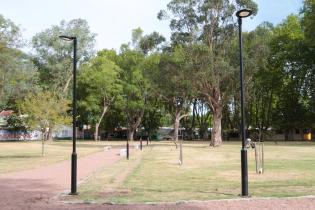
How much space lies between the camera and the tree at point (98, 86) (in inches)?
2830

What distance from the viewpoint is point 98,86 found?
72812mm

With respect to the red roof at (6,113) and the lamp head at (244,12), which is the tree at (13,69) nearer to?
the red roof at (6,113)

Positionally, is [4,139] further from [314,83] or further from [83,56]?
[314,83]

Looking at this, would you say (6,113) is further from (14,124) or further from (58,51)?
(58,51)

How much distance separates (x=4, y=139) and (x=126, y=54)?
25.8m

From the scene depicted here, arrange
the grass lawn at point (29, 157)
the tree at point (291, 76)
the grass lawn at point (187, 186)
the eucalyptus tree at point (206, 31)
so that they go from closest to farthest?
1. the grass lawn at point (187, 186)
2. the grass lawn at point (29, 157)
3. the eucalyptus tree at point (206, 31)
4. the tree at point (291, 76)

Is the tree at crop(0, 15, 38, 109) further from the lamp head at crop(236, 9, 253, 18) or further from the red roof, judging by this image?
the lamp head at crop(236, 9, 253, 18)

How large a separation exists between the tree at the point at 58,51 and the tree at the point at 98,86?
3.05 meters

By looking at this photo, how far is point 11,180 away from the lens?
54.3ft

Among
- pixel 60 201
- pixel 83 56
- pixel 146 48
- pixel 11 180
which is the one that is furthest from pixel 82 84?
pixel 60 201

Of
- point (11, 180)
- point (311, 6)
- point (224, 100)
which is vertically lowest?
point (11, 180)

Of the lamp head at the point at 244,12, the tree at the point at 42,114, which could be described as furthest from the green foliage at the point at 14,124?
the lamp head at the point at 244,12

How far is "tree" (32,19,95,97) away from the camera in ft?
225

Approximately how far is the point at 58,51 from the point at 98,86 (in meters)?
8.41
